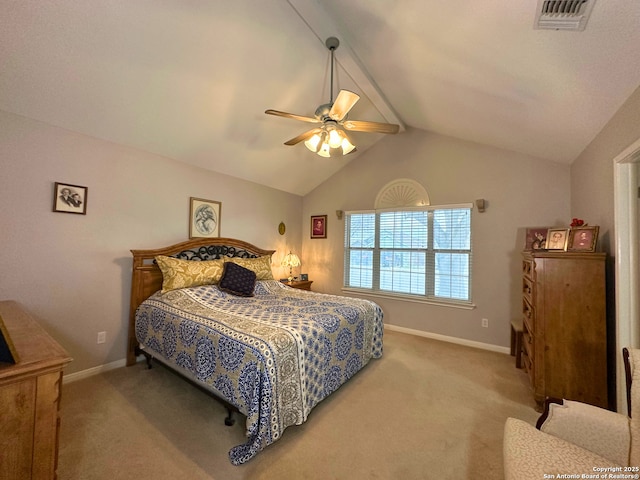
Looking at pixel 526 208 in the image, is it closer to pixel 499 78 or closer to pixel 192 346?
pixel 499 78

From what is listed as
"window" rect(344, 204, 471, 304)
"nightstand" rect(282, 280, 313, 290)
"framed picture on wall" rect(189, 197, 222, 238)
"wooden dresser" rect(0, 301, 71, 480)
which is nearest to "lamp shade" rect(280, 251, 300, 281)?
"nightstand" rect(282, 280, 313, 290)

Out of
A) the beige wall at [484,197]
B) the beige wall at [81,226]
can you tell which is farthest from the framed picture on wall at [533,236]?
the beige wall at [81,226]

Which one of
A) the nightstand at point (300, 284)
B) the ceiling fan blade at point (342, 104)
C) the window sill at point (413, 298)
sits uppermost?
the ceiling fan blade at point (342, 104)

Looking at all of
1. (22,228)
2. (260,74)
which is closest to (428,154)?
(260,74)

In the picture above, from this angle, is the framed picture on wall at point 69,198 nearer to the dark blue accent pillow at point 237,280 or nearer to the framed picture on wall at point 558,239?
the dark blue accent pillow at point 237,280

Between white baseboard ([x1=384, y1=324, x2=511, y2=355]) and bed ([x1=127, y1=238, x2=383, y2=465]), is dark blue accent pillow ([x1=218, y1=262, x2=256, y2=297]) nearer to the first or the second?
bed ([x1=127, y1=238, x2=383, y2=465])

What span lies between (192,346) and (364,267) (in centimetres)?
304

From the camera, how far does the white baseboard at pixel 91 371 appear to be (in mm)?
2516

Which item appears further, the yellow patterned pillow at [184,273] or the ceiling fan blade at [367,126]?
the yellow patterned pillow at [184,273]

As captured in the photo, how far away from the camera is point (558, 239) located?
2449 mm

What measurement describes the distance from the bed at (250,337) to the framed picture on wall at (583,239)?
1.88 m

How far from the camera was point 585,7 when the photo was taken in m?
1.30

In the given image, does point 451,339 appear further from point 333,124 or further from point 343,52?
point 343,52

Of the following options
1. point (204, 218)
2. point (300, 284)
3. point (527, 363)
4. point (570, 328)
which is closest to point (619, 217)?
point (570, 328)
